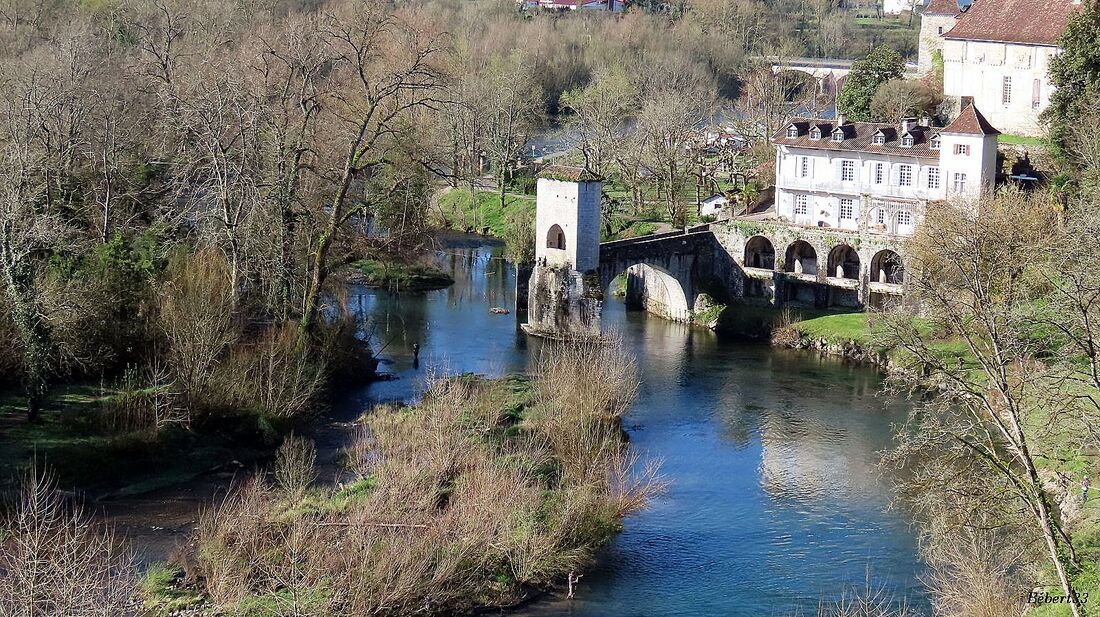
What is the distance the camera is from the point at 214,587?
24.2 meters

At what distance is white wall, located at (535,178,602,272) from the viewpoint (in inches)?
1884

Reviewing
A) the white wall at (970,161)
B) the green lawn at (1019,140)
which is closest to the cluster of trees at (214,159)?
the green lawn at (1019,140)

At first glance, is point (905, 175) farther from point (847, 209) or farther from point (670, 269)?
point (670, 269)

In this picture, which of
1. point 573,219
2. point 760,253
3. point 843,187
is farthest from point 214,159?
point 843,187

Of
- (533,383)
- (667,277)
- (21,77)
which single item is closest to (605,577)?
(533,383)

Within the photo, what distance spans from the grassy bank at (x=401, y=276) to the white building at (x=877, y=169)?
12550 mm

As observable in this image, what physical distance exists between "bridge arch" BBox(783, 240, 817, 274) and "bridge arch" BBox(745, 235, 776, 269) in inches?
24.1

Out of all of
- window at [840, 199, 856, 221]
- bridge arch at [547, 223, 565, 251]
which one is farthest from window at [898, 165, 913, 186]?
bridge arch at [547, 223, 565, 251]

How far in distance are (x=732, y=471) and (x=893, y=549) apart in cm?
599

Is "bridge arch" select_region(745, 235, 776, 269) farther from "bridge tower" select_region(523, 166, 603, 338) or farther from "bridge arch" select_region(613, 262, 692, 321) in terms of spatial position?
"bridge tower" select_region(523, 166, 603, 338)

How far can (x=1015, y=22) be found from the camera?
5819 centimetres

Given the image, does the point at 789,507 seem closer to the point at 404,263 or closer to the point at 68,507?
the point at 68,507

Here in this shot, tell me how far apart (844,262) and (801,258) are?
1503mm

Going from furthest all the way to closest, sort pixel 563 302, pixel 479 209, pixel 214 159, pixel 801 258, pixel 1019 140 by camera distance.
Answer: pixel 479 209
pixel 1019 140
pixel 801 258
pixel 563 302
pixel 214 159
